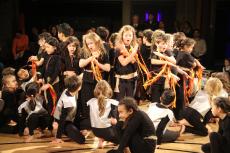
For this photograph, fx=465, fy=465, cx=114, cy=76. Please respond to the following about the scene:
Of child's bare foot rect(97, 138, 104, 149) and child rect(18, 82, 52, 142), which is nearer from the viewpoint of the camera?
child's bare foot rect(97, 138, 104, 149)

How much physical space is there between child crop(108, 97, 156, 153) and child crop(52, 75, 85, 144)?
3.32 ft

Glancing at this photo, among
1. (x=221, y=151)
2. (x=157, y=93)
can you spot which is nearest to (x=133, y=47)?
(x=157, y=93)

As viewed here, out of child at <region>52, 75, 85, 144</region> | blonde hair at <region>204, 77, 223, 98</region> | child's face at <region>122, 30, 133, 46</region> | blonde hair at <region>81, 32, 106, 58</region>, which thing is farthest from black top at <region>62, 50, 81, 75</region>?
blonde hair at <region>204, 77, 223, 98</region>

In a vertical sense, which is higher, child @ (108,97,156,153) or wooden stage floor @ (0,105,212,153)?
child @ (108,97,156,153)

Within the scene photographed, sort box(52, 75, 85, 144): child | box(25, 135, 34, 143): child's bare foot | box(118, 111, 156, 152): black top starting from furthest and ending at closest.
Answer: box(25, 135, 34, 143): child's bare foot → box(52, 75, 85, 144): child → box(118, 111, 156, 152): black top

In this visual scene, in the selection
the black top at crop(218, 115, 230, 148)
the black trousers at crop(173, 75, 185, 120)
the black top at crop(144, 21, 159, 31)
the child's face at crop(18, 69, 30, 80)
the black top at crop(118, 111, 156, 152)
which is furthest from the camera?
the black top at crop(144, 21, 159, 31)

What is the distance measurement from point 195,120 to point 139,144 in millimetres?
1579

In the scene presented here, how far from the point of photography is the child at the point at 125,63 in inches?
232

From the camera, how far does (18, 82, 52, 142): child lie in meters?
5.84

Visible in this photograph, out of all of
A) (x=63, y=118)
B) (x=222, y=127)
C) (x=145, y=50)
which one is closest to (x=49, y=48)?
(x=63, y=118)

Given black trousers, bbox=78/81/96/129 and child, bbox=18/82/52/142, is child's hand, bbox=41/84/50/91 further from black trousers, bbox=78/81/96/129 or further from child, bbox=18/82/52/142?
black trousers, bbox=78/81/96/129

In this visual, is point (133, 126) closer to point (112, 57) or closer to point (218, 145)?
point (218, 145)

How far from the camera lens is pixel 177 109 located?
6.38 meters

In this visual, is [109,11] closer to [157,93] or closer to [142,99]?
[142,99]
